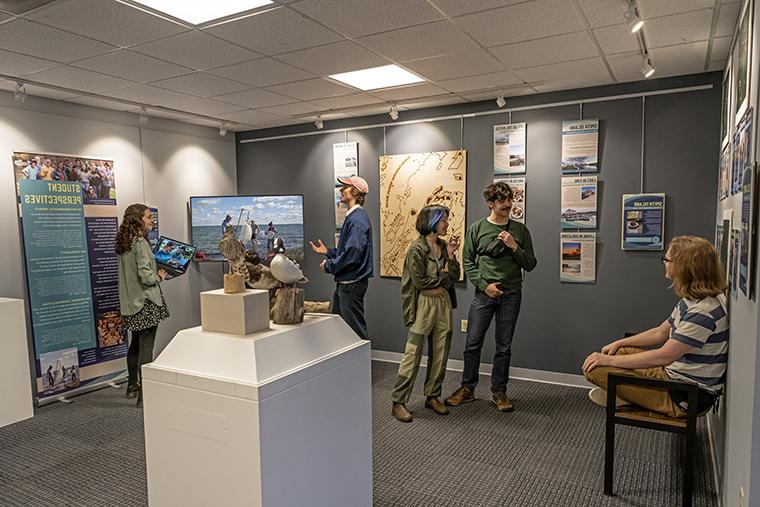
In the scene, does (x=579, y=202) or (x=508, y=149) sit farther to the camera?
(x=508, y=149)

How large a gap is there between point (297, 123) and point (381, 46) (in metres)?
2.69

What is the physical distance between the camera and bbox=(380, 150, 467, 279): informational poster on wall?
4.74 meters

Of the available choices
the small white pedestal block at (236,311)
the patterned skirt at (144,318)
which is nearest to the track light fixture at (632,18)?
the small white pedestal block at (236,311)

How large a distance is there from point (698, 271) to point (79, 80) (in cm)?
410

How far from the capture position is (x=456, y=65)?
3.53m

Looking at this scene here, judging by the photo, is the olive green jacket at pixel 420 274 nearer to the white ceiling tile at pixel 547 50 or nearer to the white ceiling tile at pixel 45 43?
the white ceiling tile at pixel 547 50

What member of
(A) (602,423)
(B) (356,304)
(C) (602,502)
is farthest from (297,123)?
(C) (602,502)

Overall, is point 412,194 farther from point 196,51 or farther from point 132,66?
point 132,66

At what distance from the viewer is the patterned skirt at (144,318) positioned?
404 centimetres

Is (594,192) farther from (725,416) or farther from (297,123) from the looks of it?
(297,123)

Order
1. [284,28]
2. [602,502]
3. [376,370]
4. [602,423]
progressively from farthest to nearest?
[376,370]
[602,423]
[284,28]
[602,502]

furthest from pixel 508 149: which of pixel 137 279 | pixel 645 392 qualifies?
pixel 137 279

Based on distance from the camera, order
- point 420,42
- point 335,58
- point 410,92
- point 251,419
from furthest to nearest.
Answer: point 410,92
point 335,58
point 420,42
point 251,419

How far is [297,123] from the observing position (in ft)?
18.5
